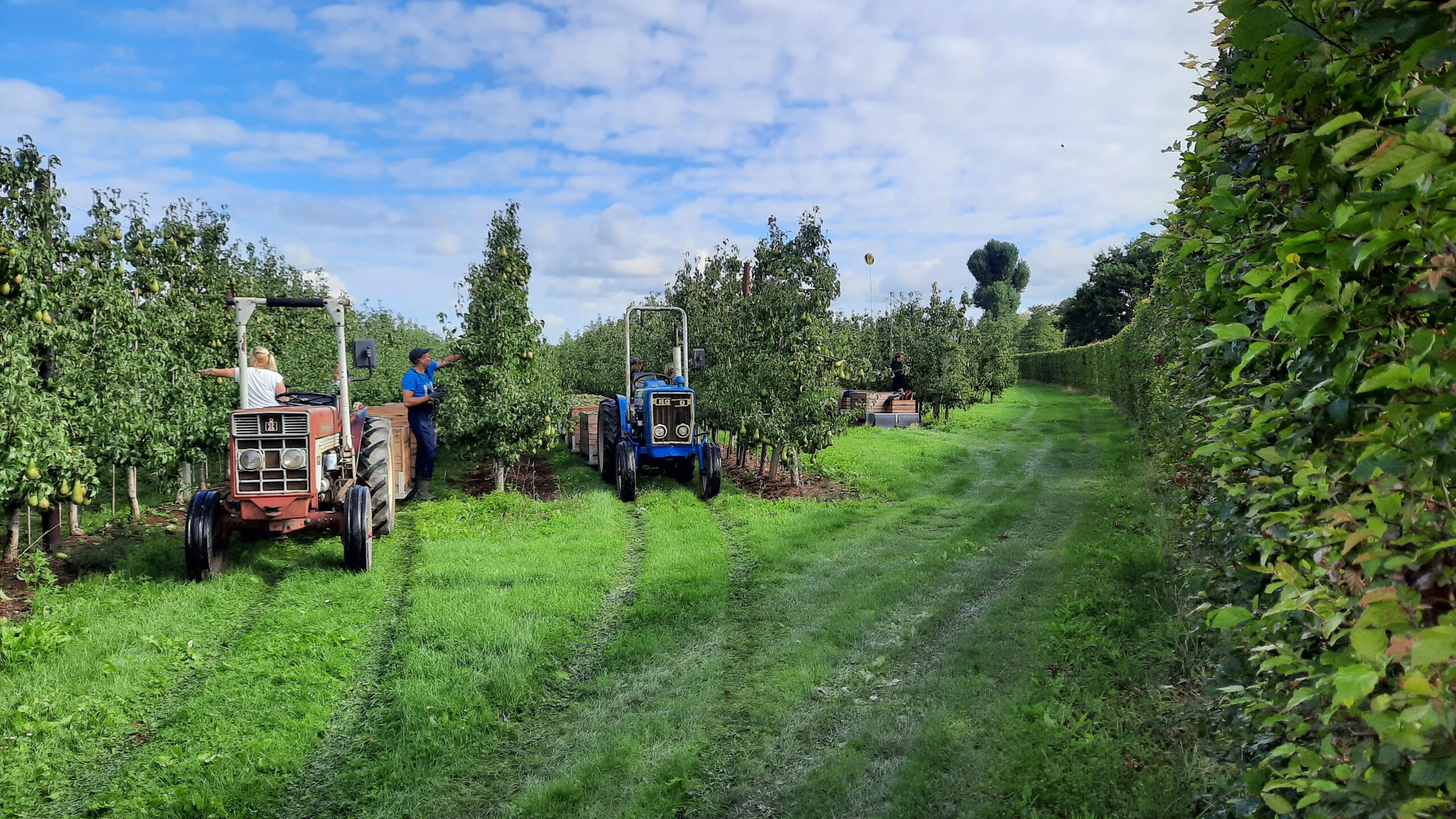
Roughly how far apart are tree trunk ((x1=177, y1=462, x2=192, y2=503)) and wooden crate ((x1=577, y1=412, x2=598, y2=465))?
6.09 meters

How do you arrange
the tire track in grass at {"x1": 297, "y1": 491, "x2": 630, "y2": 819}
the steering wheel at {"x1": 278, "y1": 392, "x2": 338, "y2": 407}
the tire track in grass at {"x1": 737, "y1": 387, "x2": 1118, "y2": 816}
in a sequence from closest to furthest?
1. the tire track in grass at {"x1": 737, "y1": 387, "x2": 1118, "y2": 816}
2. the tire track in grass at {"x1": 297, "y1": 491, "x2": 630, "y2": 819}
3. the steering wheel at {"x1": 278, "y1": 392, "x2": 338, "y2": 407}

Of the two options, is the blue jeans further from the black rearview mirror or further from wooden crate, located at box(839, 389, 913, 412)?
wooden crate, located at box(839, 389, 913, 412)

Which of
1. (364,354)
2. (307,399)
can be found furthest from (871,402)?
(364,354)

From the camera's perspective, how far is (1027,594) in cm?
683

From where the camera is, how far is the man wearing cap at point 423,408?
11719 mm

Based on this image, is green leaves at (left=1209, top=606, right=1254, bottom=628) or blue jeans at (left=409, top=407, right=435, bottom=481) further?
blue jeans at (left=409, top=407, right=435, bottom=481)

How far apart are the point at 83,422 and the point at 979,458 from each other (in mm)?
13629

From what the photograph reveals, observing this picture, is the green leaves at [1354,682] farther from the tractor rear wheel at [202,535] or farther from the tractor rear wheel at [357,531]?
the tractor rear wheel at [202,535]

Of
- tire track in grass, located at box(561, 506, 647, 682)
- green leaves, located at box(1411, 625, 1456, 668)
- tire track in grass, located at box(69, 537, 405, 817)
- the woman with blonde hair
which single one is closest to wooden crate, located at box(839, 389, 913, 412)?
tire track in grass, located at box(561, 506, 647, 682)

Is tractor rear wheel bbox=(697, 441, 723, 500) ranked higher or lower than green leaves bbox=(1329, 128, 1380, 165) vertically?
lower

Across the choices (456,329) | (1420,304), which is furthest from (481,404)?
(1420,304)

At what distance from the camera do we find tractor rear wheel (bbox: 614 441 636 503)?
443 inches

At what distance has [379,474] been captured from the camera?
9.12 meters

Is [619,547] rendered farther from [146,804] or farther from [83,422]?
[83,422]
